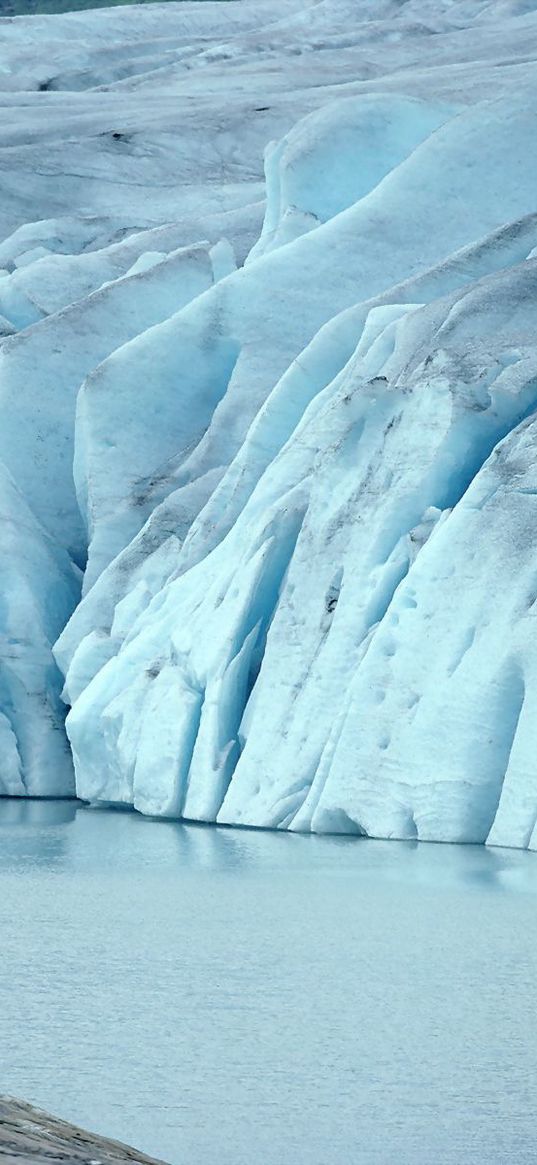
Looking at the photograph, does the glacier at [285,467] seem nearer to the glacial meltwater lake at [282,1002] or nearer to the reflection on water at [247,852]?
the reflection on water at [247,852]

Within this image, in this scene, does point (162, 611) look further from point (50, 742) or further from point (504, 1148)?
point (504, 1148)

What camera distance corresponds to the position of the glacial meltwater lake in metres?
7.36

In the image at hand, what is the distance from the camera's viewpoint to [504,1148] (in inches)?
277

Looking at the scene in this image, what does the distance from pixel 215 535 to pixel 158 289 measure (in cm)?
503

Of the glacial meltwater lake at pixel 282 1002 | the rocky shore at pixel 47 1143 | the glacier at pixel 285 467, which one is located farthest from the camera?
the glacier at pixel 285 467

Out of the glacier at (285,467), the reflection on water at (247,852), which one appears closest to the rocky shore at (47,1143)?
the reflection on water at (247,852)

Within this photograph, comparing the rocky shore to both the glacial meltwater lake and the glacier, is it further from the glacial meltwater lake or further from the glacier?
the glacier

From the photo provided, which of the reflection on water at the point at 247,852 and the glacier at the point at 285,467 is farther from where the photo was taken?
the glacier at the point at 285,467

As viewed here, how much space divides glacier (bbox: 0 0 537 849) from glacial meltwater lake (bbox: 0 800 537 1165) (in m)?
1.46

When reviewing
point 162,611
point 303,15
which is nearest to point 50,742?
point 162,611

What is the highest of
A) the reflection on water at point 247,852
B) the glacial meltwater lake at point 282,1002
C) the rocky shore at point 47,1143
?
the rocky shore at point 47,1143

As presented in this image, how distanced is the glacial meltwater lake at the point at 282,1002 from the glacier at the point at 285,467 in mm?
1464

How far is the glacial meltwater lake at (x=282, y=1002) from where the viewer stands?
7.36 m

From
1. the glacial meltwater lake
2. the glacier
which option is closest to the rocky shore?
the glacial meltwater lake
